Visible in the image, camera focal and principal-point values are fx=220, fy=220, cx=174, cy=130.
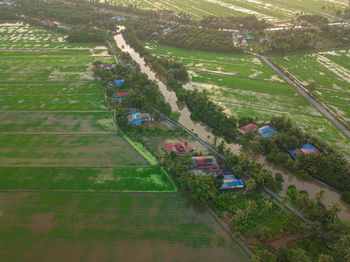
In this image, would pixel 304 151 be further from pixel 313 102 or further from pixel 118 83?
pixel 118 83

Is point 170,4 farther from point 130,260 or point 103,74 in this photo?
point 130,260

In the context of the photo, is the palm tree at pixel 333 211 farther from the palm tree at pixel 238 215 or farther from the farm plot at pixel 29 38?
the farm plot at pixel 29 38

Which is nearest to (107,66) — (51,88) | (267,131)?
(51,88)

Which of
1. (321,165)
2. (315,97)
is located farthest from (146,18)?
(321,165)

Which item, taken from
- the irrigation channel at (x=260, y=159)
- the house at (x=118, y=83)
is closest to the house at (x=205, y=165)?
the irrigation channel at (x=260, y=159)

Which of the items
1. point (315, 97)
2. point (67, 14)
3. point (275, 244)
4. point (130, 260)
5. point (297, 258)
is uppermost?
point (67, 14)

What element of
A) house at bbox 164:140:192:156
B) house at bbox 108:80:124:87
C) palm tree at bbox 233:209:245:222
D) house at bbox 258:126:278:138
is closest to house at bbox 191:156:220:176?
house at bbox 164:140:192:156
